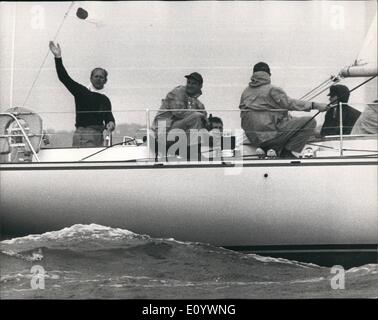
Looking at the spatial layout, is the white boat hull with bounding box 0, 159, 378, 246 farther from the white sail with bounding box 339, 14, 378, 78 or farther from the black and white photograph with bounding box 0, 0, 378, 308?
the white sail with bounding box 339, 14, 378, 78

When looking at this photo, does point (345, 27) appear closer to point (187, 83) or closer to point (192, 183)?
point (187, 83)

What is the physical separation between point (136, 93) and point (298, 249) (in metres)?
1.27

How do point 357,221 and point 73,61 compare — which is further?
point 73,61

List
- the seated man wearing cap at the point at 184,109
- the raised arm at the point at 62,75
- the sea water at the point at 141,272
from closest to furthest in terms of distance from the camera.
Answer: the sea water at the point at 141,272, the seated man wearing cap at the point at 184,109, the raised arm at the point at 62,75

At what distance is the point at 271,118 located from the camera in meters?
4.31

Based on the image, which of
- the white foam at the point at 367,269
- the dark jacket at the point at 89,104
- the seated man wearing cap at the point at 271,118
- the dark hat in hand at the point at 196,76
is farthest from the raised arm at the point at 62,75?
the white foam at the point at 367,269

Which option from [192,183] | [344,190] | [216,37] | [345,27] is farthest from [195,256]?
[345,27]

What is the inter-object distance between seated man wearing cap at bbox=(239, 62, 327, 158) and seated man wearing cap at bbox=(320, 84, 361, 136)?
6 centimetres

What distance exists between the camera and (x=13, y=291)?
13.2 ft

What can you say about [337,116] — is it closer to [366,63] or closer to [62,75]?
[366,63]

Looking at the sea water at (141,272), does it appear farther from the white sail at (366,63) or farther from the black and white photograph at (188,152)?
the white sail at (366,63)

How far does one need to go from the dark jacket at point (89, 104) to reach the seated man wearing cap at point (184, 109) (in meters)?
0.33

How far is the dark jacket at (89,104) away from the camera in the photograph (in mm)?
4402

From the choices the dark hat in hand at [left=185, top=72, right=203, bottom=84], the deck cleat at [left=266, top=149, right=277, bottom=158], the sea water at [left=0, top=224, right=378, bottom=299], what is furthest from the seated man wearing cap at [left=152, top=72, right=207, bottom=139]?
the sea water at [left=0, top=224, right=378, bottom=299]
